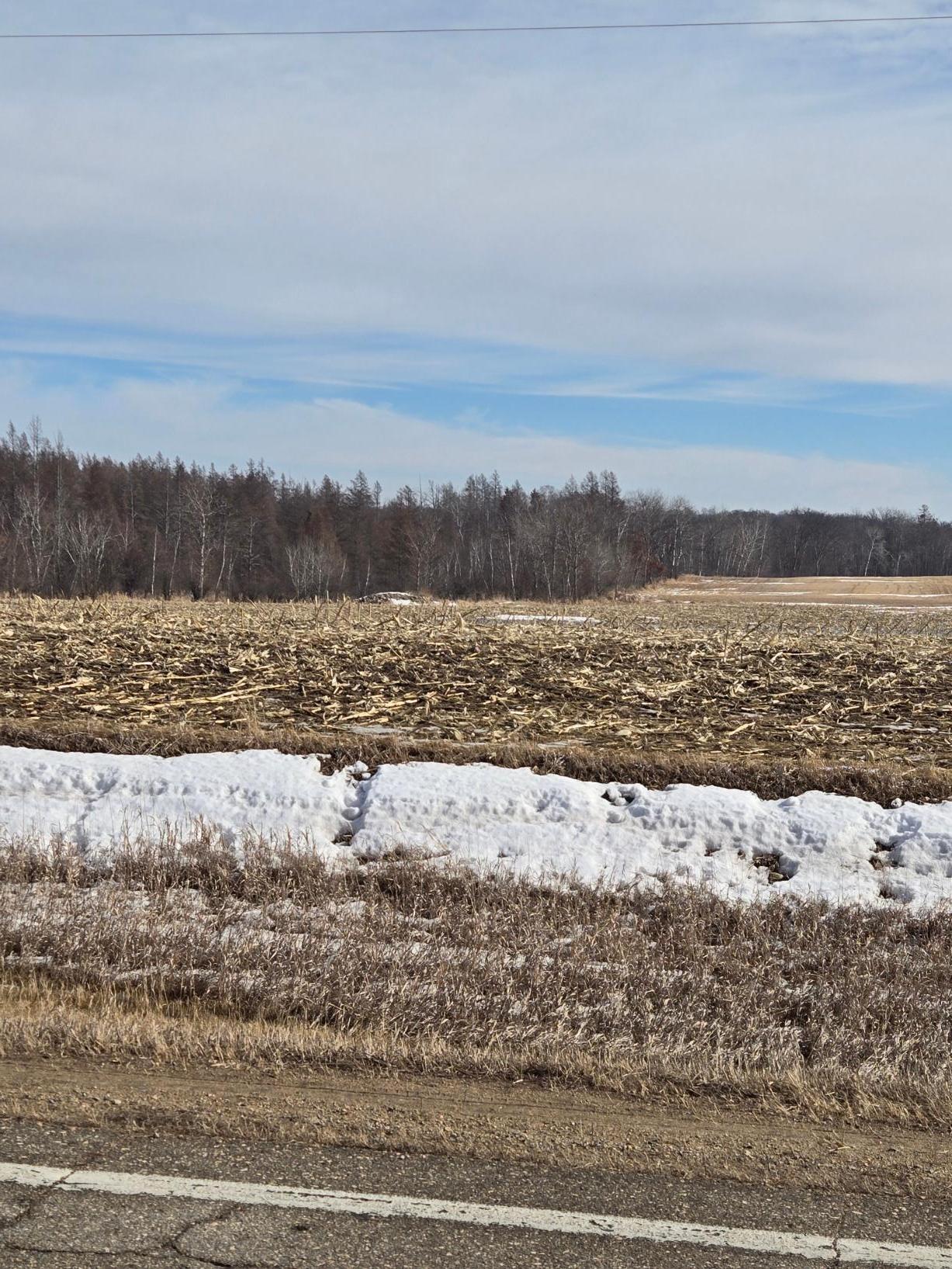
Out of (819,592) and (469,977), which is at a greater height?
(819,592)

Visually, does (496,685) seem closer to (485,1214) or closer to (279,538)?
(485,1214)

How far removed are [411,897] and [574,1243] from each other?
16.5 feet

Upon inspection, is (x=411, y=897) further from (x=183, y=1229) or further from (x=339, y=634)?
(x=339, y=634)

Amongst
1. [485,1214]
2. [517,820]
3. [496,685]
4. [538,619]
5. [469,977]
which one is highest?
[538,619]

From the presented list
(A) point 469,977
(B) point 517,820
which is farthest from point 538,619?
(A) point 469,977

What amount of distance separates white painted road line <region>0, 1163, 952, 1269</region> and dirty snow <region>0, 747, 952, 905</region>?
5209mm

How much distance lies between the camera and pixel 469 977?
6895 millimetres

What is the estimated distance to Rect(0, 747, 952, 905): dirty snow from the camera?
31.8 ft

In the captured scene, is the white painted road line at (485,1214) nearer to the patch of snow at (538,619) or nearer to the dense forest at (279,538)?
the patch of snow at (538,619)

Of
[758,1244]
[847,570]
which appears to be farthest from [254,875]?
[847,570]

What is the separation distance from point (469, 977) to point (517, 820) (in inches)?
148

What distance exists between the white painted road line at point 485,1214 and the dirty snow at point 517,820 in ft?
17.1

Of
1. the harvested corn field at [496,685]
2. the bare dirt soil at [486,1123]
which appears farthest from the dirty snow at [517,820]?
the bare dirt soil at [486,1123]

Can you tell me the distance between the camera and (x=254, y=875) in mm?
9078
